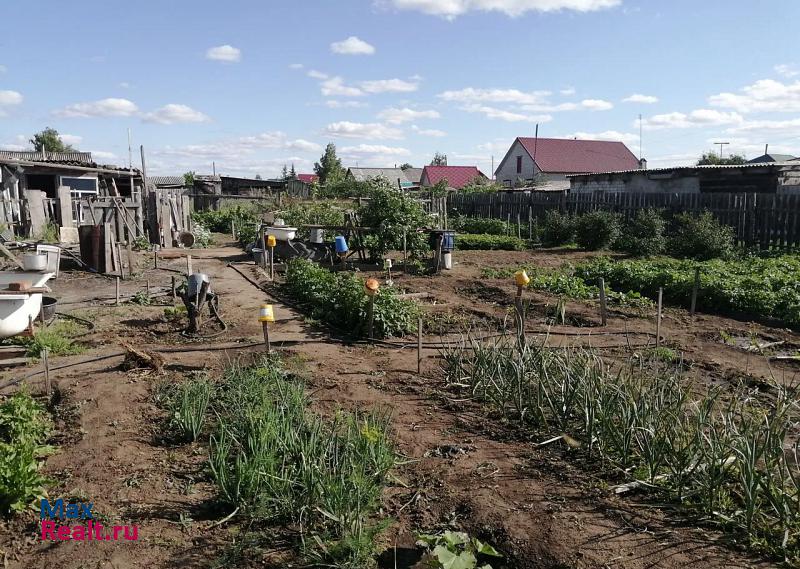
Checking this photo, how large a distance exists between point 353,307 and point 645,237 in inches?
403

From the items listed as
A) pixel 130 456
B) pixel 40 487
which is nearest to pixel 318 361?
pixel 130 456

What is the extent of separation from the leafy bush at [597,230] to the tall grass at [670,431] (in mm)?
11310

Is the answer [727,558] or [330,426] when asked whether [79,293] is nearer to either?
[330,426]

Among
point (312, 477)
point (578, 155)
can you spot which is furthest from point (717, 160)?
point (312, 477)

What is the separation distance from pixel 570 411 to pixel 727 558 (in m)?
1.60

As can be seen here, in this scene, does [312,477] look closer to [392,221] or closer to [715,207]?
[392,221]

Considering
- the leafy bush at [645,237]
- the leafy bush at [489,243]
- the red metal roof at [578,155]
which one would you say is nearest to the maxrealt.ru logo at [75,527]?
the leafy bush at [645,237]

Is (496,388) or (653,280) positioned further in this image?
(653,280)

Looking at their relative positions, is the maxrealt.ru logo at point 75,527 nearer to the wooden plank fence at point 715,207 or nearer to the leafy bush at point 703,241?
the leafy bush at point 703,241

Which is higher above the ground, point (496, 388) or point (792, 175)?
point (792, 175)

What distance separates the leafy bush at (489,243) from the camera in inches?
704

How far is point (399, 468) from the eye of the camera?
13.4ft

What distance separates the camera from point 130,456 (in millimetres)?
4238

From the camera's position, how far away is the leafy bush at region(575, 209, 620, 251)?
16.4 m
